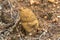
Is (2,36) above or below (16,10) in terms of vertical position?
below

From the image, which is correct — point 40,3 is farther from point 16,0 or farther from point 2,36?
point 2,36

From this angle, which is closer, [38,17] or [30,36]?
[30,36]

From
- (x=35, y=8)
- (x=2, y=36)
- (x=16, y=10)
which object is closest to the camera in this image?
(x=2, y=36)

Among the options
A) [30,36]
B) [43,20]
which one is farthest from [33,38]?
[43,20]

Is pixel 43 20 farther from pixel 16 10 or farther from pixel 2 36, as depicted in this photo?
pixel 2 36

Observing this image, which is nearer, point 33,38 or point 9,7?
point 33,38

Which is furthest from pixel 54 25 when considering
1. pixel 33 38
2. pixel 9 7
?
pixel 9 7

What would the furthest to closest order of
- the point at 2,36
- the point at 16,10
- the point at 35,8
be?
the point at 35,8
the point at 16,10
the point at 2,36
